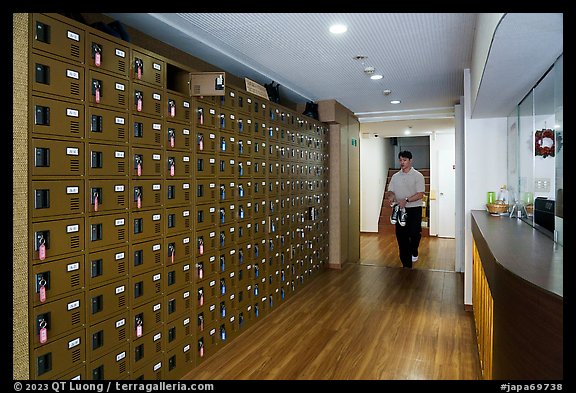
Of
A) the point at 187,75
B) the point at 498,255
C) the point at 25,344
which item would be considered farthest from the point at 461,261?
the point at 25,344

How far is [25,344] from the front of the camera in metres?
1.71

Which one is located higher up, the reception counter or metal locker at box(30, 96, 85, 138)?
metal locker at box(30, 96, 85, 138)

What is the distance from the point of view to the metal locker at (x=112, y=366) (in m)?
2.06

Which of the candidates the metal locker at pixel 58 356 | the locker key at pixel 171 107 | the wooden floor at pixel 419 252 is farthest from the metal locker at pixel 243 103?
the wooden floor at pixel 419 252

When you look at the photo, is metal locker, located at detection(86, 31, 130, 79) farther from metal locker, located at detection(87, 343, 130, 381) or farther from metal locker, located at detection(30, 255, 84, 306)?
metal locker, located at detection(87, 343, 130, 381)

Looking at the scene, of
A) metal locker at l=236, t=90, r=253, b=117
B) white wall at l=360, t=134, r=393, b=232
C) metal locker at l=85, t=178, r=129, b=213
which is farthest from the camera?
white wall at l=360, t=134, r=393, b=232

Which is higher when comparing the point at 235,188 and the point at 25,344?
the point at 235,188

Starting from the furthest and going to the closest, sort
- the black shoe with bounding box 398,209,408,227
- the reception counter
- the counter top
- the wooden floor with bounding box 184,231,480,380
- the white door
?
→ the white door, the black shoe with bounding box 398,209,408,227, the wooden floor with bounding box 184,231,480,380, the counter top, the reception counter

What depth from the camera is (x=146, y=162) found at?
95.0 inches

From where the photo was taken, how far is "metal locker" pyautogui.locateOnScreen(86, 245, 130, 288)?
2.04 m

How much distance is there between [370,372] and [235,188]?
180cm

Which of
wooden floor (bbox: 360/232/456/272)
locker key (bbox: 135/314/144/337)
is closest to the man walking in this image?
wooden floor (bbox: 360/232/456/272)
